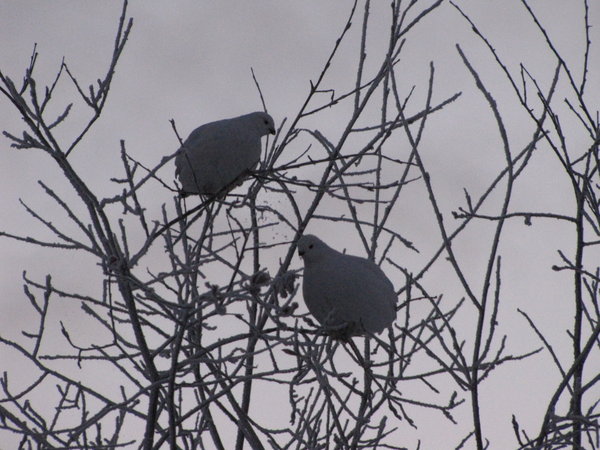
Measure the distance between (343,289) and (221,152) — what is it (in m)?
1.33

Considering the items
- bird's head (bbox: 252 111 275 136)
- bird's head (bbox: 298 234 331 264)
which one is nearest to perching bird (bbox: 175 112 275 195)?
bird's head (bbox: 252 111 275 136)

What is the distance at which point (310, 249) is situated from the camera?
4.43 meters

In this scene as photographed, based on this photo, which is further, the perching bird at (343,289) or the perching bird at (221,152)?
the perching bird at (221,152)

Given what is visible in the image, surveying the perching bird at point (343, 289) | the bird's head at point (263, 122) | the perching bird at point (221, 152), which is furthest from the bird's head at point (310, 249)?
the bird's head at point (263, 122)

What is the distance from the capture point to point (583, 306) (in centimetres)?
317

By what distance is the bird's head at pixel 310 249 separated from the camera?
442 cm

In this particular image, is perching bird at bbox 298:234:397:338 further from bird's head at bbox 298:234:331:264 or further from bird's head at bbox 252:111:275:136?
bird's head at bbox 252:111:275:136

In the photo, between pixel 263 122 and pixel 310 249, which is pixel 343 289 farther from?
pixel 263 122

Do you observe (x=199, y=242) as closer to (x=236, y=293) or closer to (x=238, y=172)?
(x=236, y=293)

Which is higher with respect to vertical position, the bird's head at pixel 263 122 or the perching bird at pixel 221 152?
the bird's head at pixel 263 122

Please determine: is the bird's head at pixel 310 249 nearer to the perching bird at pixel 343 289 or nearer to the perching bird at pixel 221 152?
the perching bird at pixel 343 289

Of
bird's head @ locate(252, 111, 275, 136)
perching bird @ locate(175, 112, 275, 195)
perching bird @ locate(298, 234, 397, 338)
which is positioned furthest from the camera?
bird's head @ locate(252, 111, 275, 136)

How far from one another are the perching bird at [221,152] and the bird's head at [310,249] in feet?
2.56

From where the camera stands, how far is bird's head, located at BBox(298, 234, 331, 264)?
442 cm
